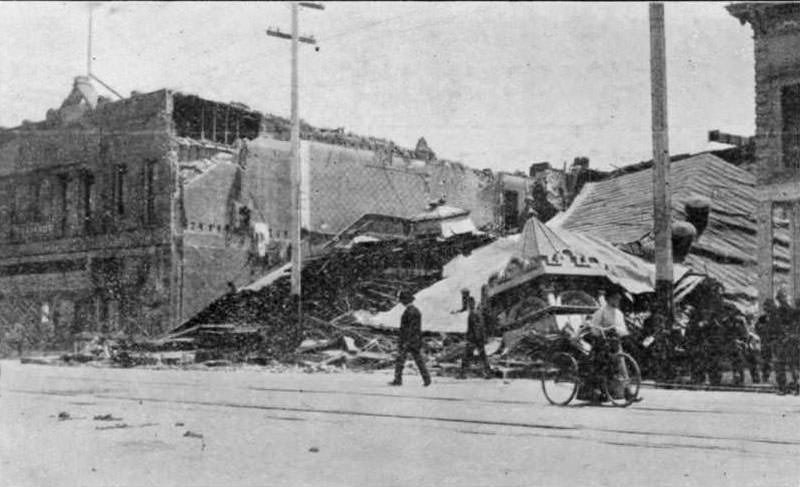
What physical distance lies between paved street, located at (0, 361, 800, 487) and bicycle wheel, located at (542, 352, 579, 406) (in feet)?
1.09

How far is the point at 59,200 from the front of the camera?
126 ft

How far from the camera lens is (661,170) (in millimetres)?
17344

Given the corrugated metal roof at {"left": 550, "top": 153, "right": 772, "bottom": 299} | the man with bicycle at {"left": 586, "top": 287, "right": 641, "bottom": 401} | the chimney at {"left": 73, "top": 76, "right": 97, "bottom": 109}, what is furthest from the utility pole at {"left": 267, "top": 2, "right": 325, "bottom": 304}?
the man with bicycle at {"left": 586, "top": 287, "right": 641, "bottom": 401}

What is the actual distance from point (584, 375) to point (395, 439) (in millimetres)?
4206

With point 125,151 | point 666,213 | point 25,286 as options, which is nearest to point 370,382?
point 666,213

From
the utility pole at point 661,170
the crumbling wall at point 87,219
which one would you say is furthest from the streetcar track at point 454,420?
the crumbling wall at point 87,219

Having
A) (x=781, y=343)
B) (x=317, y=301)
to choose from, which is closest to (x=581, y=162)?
(x=317, y=301)

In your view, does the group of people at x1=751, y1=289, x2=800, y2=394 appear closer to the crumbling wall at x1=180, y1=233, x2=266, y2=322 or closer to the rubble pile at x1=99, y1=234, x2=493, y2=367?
the rubble pile at x1=99, y1=234, x2=493, y2=367

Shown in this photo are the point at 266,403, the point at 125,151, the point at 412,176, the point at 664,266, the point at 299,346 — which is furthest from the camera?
the point at 412,176

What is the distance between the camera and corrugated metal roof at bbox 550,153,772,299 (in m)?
27.5

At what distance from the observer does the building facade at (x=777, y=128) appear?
21312 mm

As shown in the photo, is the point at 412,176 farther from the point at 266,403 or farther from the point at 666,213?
the point at 266,403

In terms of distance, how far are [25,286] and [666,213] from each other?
30.4 metres

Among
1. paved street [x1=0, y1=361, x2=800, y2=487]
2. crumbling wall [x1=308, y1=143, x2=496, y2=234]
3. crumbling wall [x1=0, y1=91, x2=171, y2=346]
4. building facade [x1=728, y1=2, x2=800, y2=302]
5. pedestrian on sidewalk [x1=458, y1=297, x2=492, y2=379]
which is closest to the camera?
paved street [x1=0, y1=361, x2=800, y2=487]
